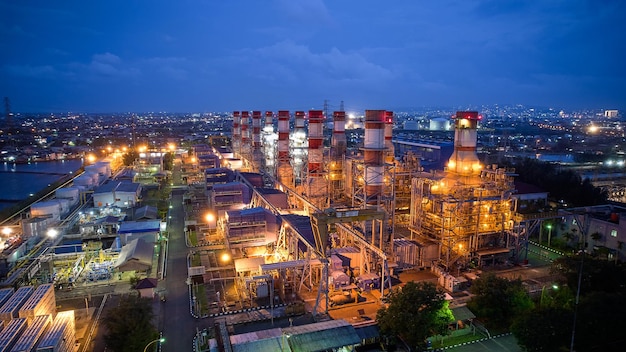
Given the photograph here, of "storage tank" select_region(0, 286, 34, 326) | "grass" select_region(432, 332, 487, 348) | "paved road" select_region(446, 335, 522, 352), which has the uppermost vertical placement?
"storage tank" select_region(0, 286, 34, 326)

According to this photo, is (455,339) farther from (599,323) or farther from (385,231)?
(385,231)

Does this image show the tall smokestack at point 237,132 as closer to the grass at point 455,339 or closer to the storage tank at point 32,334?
the storage tank at point 32,334

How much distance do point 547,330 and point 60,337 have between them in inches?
617

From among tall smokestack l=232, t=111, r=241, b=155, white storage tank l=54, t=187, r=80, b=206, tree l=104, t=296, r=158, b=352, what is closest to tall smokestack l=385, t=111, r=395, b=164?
tree l=104, t=296, r=158, b=352

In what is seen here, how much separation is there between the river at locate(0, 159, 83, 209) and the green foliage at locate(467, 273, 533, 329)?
55.2 metres

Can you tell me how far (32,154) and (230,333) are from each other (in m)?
94.1

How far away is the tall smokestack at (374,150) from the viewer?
24375mm

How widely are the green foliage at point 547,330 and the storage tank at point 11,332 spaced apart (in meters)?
16.4

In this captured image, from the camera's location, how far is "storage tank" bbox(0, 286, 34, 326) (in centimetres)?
1468

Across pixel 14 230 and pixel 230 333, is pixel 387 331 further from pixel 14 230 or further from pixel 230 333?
pixel 14 230

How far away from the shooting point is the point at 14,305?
15.3 m

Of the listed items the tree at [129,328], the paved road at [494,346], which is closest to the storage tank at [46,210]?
the tree at [129,328]

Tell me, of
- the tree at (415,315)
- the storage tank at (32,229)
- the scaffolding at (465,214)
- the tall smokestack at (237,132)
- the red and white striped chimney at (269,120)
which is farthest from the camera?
the tall smokestack at (237,132)

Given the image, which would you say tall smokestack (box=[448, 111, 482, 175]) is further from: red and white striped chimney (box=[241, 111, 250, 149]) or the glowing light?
red and white striped chimney (box=[241, 111, 250, 149])
